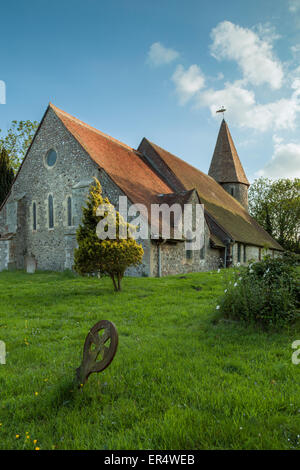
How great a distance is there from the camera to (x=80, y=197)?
57.2 ft

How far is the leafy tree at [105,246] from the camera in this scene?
1036 cm

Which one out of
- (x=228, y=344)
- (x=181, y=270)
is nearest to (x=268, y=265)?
(x=228, y=344)

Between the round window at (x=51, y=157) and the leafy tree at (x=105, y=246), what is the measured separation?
1044 centimetres

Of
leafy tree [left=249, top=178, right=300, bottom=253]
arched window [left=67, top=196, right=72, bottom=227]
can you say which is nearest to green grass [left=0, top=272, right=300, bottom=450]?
arched window [left=67, top=196, right=72, bottom=227]

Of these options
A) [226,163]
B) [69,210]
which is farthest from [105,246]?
[226,163]

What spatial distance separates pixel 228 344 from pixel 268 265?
2354mm

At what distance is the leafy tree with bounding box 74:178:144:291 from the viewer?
34.0 ft

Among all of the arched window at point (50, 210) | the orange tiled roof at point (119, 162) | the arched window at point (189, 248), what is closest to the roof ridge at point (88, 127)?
the orange tiled roof at point (119, 162)

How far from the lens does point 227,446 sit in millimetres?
2619

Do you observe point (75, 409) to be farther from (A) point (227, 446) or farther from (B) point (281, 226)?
(B) point (281, 226)

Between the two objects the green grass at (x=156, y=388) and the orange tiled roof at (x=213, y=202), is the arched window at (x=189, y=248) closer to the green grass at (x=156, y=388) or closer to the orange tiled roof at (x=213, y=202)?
the orange tiled roof at (x=213, y=202)

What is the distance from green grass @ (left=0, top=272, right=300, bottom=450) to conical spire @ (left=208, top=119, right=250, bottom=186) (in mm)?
29795

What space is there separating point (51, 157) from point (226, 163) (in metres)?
21.3

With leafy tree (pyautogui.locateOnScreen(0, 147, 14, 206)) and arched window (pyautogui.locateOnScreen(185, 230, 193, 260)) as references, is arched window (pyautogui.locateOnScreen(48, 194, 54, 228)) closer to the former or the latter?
leafy tree (pyautogui.locateOnScreen(0, 147, 14, 206))
